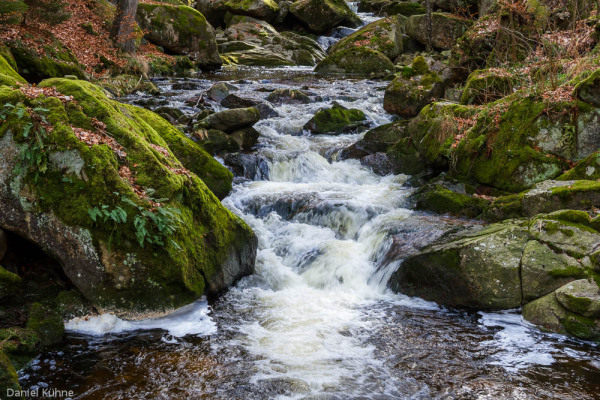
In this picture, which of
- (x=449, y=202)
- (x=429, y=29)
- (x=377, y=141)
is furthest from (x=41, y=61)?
(x=429, y=29)

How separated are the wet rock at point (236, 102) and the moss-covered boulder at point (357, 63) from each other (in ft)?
32.2

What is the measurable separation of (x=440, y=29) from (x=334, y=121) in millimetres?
13542

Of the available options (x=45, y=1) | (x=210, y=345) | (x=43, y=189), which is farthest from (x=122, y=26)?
(x=210, y=345)

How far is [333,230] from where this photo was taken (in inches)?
348

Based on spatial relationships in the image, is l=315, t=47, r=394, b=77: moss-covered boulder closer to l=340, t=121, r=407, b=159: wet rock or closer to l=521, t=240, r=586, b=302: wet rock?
l=340, t=121, r=407, b=159: wet rock

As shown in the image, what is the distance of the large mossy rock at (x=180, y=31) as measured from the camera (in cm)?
2173

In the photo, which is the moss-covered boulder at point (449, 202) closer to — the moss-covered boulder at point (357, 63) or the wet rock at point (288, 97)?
the wet rock at point (288, 97)

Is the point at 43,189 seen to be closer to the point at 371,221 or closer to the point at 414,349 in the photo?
the point at 414,349

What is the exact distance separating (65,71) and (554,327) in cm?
1239

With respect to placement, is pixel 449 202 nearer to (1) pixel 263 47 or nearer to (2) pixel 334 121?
(2) pixel 334 121

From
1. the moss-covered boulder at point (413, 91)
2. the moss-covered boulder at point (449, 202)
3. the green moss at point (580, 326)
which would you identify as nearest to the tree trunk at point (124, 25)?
the moss-covered boulder at point (413, 91)

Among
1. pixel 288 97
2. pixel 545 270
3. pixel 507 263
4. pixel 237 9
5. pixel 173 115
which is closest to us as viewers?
pixel 545 270

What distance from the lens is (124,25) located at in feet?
57.2

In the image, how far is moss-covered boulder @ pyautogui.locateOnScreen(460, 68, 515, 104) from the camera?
35.0 ft
